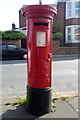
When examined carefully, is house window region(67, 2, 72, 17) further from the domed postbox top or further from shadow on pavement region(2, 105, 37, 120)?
shadow on pavement region(2, 105, 37, 120)

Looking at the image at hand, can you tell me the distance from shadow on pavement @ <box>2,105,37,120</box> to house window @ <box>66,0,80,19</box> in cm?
2025

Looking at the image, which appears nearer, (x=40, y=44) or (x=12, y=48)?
(x=40, y=44)

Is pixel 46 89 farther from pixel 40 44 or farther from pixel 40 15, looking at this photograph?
pixel 40 15

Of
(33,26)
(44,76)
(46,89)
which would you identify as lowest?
(46,89)

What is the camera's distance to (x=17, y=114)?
13.0 ft

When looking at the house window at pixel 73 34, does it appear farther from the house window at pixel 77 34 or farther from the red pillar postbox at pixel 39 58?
the red pillar postbox at pixel 39 58

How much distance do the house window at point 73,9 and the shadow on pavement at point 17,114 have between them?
20250 mm

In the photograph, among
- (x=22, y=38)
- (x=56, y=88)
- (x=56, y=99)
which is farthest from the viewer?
(x=22, y=38)

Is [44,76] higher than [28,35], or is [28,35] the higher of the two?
[28,35]

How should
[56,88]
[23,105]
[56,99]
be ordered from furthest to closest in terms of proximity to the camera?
[56,88]
[56,99]
[23,105]

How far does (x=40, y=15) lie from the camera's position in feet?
12.5

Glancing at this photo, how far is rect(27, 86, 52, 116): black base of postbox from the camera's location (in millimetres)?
3959

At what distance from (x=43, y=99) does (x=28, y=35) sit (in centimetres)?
136

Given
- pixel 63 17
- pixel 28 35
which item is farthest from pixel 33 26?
pixel 63 17
